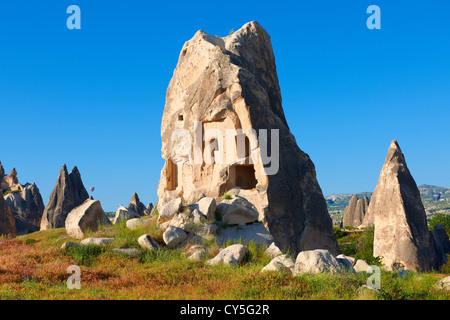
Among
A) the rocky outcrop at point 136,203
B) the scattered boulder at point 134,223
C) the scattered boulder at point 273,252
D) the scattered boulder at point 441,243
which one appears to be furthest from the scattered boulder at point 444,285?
the rocky outcrop at point 136,203

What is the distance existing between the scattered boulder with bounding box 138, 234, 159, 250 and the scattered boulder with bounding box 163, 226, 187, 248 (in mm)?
284

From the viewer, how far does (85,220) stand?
13.4 m

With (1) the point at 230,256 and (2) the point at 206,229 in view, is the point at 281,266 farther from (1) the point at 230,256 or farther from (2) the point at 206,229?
(2) the point at 206,229

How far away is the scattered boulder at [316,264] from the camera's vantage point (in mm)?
8648

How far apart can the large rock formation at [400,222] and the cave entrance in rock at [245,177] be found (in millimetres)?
6481

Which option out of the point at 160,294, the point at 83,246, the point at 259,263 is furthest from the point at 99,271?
the point at 259,263

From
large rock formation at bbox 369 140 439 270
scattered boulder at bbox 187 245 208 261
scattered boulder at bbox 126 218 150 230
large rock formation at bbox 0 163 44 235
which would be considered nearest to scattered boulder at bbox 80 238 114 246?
scattered boulder at bbox 126 218 150 230

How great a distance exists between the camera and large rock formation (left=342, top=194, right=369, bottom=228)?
53.1 meters

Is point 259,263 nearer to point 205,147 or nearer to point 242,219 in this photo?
point 242,219

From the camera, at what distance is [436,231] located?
2545 centimetres

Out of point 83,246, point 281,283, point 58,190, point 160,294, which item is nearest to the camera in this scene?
point 160,294

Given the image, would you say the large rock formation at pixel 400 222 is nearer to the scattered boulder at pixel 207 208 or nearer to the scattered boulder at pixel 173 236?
the scattered boulder at pixel 207 208

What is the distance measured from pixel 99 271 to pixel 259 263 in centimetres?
340
